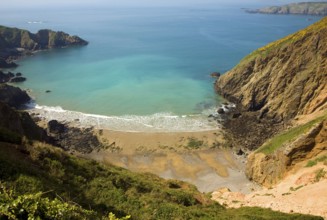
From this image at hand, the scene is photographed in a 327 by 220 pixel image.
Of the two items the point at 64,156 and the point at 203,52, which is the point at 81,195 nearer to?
the point at 64,156

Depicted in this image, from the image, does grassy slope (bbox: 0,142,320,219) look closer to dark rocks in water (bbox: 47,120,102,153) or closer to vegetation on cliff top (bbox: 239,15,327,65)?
dark rocks in water (bbox: 47,120,102,153)

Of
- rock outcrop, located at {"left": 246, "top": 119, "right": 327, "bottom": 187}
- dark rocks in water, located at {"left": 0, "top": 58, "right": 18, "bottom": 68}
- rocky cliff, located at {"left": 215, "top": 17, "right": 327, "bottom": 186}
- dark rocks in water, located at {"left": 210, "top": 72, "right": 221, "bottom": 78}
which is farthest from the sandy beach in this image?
dark rocks in water, located at {"left": 0, "top": 58, "right": 18, "bottom": 68}

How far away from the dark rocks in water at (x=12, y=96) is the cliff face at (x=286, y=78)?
42758mm

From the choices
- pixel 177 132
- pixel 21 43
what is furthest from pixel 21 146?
pixel 21 43

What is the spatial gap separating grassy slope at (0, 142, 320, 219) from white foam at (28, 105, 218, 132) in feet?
99.0

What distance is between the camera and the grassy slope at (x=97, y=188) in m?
14.2

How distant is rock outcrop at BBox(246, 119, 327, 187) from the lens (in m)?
31.5

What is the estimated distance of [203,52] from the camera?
105m

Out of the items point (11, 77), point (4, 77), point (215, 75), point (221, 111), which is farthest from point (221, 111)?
point (4, 77)

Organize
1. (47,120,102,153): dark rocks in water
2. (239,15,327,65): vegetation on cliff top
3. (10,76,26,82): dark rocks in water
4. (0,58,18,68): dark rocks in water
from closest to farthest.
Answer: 1. (47,120,102,153): dark rocks in water
2. (239,15,327,65): vegetation on cliff top
3. (10,76,26,82): dark rocks in water
4. (0,58,18,68): dark rocks in water

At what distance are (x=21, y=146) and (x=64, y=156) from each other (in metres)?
2.87

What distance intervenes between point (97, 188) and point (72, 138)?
3239cm

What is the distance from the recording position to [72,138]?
48.5 meters

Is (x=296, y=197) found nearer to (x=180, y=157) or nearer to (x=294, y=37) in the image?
(x=180, y=157)
